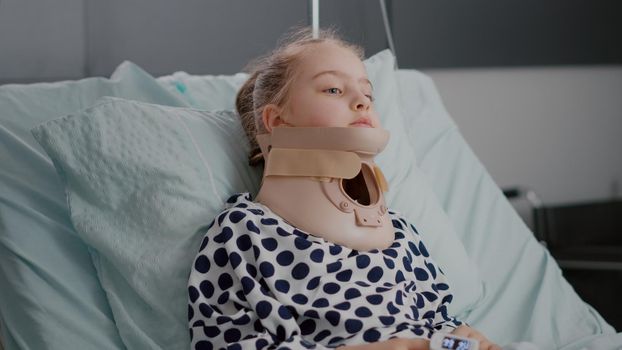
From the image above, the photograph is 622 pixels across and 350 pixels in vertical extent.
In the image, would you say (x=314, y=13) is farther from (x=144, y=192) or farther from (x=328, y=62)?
(x=144, y=192)

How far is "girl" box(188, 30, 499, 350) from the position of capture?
1.35 m

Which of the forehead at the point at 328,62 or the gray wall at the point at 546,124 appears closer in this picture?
the forehead at the point at 328,62

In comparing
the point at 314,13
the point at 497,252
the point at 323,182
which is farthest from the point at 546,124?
the point at 323,182

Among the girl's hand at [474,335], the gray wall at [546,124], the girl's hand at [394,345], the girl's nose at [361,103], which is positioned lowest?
the gray wall at [546,124]

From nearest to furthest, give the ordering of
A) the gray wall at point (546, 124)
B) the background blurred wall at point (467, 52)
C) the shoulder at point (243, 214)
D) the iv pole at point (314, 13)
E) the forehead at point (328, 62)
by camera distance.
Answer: the shoulder at point (243, 214) < the forehead at point (328, 62) < the background blurred wall at point (467, 52) < the iv pole at point (314, 13) < the gray wall at point (546, 124)

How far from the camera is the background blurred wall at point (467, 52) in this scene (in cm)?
198

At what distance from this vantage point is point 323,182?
57.9 inches

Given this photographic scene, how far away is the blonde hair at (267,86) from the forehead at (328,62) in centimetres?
2

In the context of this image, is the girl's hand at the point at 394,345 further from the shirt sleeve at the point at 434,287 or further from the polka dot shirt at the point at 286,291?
the shirt sleeve at the point at 434,287

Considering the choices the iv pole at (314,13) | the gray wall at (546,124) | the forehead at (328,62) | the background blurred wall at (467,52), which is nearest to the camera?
the forehead at (328,62)

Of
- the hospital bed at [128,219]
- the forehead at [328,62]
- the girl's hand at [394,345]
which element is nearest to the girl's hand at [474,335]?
the girl's hand at [394,345]

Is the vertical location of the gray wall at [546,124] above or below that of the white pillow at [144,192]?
below

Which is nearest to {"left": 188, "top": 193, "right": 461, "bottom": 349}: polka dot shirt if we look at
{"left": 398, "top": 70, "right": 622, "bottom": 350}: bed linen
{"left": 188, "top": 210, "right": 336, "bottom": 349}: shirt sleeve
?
{"left": 188, "top": 210, "right": 336, "bottom": 349}: shirt sleeve

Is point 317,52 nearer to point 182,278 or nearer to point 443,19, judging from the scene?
point 182,278
